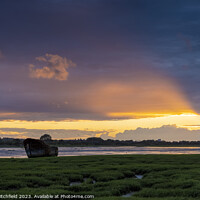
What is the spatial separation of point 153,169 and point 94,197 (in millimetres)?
15165

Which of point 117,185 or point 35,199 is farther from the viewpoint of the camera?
point 117,185

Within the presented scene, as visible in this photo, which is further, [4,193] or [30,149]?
[30,149]

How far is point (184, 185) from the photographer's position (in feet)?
66.9

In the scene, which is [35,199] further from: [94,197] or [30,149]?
[30,149]

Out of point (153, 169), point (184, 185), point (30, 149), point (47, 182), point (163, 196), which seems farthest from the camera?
point (30, 149)

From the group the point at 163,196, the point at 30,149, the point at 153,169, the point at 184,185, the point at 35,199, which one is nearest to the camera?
the point at 35,199

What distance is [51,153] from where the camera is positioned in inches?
2731

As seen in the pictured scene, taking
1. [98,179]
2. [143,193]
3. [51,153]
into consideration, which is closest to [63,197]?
[143,193]

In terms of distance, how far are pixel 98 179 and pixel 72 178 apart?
2.32 metres

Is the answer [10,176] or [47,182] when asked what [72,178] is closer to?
[47,182]

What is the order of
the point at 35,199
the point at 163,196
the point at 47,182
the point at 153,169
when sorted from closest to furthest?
the point at 35,199 → the point at 163,196 → the point at 47,182 → the point at 153,169

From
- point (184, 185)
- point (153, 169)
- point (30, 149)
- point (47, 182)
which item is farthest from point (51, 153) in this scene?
point (184, 185)

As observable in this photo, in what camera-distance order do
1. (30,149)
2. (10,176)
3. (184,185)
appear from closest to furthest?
(184,185), (10,176), (30,149)

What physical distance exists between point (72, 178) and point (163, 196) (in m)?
9.61
